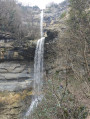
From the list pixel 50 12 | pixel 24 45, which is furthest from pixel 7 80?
pixel 50 12

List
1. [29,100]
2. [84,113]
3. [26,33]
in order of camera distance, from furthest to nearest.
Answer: [26,33] → [29,100] → [84,113]

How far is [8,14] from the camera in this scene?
827 inches

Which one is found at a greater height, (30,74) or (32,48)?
(32,48)

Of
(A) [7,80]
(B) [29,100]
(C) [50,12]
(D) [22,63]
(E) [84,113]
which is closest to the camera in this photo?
(E) [84,113]

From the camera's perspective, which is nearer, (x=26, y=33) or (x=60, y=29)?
(x=60, y=29)

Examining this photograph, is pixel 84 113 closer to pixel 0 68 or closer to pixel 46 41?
pixel 46 41

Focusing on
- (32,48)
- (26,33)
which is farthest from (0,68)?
(26,33)

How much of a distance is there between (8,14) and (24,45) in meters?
6.98

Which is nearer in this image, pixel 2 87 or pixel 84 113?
pixel 84 113

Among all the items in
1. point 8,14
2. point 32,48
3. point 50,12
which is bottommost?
point 32,48

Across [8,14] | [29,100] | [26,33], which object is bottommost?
[29,100]

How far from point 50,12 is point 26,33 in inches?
1085

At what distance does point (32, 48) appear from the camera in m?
17.4

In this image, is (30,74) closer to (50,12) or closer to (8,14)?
(8,14)
